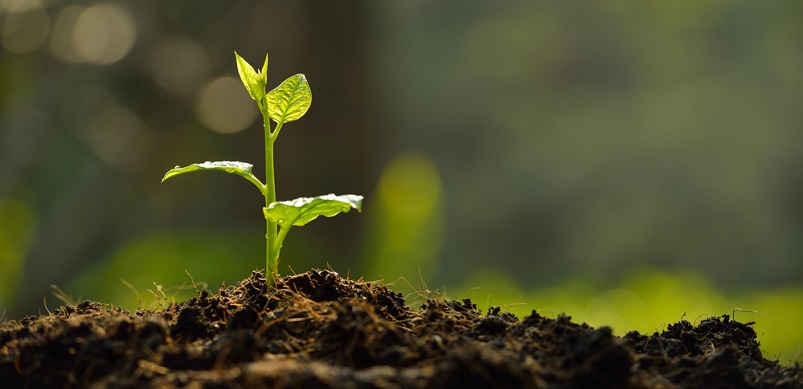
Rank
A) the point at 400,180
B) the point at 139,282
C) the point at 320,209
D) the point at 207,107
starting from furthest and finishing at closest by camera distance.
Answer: the point at 207,107 → the point at 400,180 → the point at 139,282 → the point at 320,209

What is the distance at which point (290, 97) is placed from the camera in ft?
4.98

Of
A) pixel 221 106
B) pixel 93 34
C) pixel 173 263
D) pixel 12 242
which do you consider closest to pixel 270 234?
pixel 173 263

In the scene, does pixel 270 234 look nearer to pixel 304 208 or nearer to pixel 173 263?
pixel 304 208

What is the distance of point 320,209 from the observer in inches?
53.2

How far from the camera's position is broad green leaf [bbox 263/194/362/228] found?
129 cm

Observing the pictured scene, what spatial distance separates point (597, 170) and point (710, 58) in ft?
8.87

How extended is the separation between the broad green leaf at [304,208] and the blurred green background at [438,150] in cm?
27

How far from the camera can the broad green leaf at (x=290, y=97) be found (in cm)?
151

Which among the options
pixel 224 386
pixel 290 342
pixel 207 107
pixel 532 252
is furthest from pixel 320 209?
pixel 532 252

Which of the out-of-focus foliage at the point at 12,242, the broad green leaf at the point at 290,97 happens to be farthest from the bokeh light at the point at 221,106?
the broad green leaf at the point at 290,97

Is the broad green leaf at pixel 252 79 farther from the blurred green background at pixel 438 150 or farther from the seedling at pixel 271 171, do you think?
the blurred green background at pixel 438 150

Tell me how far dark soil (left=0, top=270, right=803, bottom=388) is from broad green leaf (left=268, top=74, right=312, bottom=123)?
35 cm

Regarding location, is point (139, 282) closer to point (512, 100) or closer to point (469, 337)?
point (469, 337)

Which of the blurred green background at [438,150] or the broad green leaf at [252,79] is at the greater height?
the blurred green background at [438,150]
